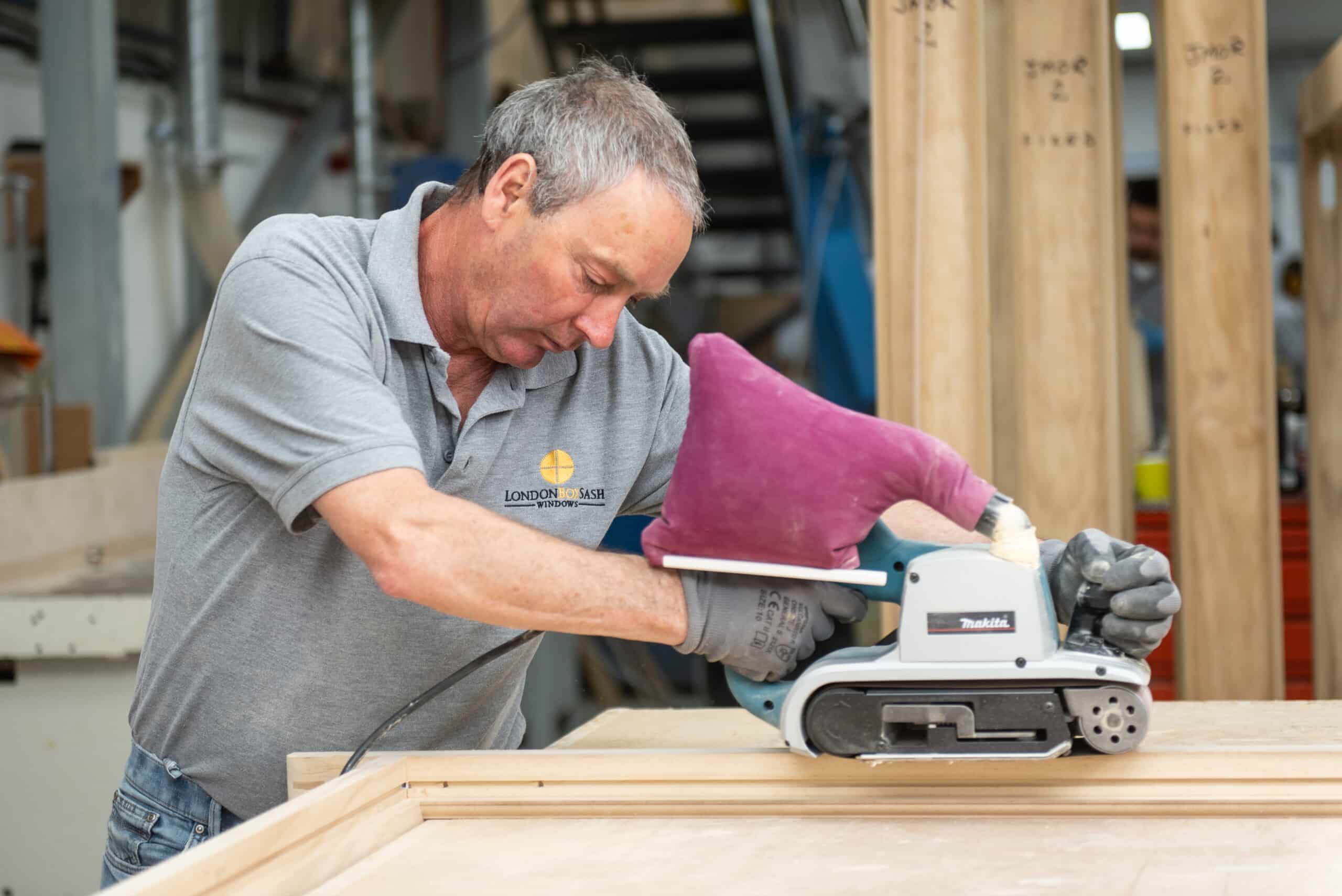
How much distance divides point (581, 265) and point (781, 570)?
1.15 feet

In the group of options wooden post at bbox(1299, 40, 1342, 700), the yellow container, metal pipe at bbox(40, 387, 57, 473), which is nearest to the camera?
wooden post at bbox(1299, 40, 1342, 700)

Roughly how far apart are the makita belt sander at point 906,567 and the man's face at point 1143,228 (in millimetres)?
2707

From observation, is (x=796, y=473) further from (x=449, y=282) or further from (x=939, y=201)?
(x=939, y=201)

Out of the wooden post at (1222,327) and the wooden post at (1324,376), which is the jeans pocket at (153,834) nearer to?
the wooden post at (1222,327)

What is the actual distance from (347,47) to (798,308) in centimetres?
254

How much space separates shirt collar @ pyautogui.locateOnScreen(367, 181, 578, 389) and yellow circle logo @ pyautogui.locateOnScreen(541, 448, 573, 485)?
75mm

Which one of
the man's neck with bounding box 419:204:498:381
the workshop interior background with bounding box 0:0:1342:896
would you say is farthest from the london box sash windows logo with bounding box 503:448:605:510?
the workshop interior background with bounding box 0:0:1342:896

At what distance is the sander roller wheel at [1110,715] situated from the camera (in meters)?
1.02

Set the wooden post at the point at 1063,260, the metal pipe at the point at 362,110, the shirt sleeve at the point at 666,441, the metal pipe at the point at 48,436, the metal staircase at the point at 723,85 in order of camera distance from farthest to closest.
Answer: the metal staircase at the point at 723,85
the metal pipe at the point at 362,110
the metal pipe at the point at 48,436
the wooden post at the point at 1063,260
the shirt sleeve at the point at 666,441

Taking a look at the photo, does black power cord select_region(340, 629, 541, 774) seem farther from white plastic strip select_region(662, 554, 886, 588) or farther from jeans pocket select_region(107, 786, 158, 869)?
jeans pocket select_region(107, 786, 158, 869)

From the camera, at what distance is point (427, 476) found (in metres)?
1.27

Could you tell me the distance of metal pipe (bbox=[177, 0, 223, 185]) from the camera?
4195 mm

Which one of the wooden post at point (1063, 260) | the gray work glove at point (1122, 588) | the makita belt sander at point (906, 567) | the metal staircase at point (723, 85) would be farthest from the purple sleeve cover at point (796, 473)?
the metal staircase at point (723, 85)

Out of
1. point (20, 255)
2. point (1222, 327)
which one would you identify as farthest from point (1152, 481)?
point (20, 255)
